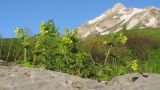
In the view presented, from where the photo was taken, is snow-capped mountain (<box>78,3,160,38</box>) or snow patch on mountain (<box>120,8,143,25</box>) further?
snow patch on mountain (<box>120,8,143,25</box>)

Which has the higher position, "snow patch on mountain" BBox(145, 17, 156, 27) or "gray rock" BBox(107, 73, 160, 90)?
"snow patch on mountain" BBox(145, 17, 156, 27)

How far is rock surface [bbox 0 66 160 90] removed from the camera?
13.4 feet

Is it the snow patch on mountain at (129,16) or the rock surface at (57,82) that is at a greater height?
the snow patch on mountain at (129,16)

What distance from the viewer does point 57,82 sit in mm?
4234

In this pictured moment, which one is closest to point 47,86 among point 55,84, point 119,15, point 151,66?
point 55,84

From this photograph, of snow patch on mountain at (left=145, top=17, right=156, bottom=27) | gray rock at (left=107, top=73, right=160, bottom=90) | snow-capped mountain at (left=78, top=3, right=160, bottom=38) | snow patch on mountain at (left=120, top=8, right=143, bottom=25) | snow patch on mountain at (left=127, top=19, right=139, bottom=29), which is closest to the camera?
gray rock at (left=107, top=73, right=160, bottom=90)

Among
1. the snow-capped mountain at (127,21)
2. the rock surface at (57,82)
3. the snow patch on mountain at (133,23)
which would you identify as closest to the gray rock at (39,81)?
the rock surface at (57,82)

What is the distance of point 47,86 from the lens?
4.12 m

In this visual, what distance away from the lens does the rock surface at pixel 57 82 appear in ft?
13.4

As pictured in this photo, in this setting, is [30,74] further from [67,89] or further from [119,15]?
[119,15]

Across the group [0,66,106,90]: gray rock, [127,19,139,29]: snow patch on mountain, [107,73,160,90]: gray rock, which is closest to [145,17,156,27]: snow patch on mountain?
[127,19,139,29]: snow patch on mountain

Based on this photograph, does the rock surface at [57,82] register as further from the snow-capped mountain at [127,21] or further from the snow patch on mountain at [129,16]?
the snow patch on mountain at [129,16]

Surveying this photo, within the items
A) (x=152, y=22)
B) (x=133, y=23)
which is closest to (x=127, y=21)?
(x=133, y=23)

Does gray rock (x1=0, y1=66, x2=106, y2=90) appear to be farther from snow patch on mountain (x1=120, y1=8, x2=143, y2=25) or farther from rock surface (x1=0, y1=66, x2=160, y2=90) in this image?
snow patch on mountain (x1=120, y1=8, x2=143, y2=25)
